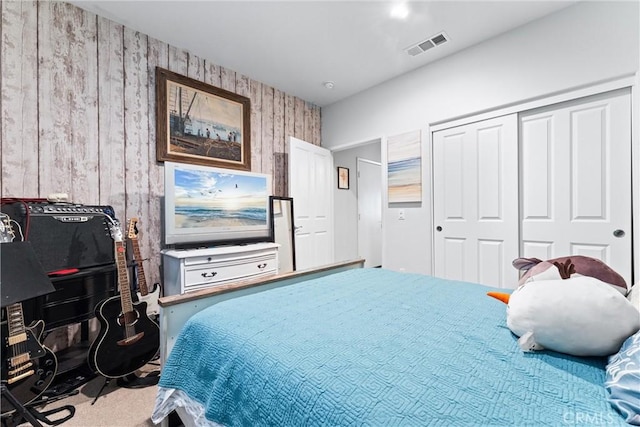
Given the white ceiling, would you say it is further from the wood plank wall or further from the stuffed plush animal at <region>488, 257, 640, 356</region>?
the stuffed plush animal at <region>488, 257, 640, 356</region>

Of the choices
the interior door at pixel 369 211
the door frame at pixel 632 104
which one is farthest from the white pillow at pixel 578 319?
the interior door at pixel 369 211

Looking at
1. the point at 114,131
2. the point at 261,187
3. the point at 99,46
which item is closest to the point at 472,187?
the point at 261,187

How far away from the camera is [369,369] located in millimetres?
780

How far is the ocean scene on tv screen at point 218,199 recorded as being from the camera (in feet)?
8.39

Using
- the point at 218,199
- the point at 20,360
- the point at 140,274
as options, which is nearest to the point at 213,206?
the point at 218,199

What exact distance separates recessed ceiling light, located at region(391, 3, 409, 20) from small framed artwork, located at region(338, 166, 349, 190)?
2.62m

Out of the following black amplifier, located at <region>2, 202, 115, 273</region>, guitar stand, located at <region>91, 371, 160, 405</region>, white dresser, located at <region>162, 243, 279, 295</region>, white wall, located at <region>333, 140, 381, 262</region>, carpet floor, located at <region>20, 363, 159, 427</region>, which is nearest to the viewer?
carpet floor, located at <region>20, 363, 159, 427</region>

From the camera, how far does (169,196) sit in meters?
2.48

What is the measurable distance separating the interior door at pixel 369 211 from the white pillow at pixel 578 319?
13.9 ft

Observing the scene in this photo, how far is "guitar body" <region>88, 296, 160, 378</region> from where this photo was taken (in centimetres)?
176

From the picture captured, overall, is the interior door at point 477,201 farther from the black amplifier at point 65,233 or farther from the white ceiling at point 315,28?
the black amplifier at point 65,233

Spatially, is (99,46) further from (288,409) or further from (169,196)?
(288,409)

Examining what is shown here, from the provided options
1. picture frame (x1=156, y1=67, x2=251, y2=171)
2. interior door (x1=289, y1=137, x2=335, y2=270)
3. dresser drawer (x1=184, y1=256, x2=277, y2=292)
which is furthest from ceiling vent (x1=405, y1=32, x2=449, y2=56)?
dresser drawer (x1=184, y1=256, x2=277, y2=292)

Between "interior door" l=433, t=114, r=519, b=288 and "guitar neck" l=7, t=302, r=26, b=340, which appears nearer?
"guitar neck" l=7, t=302, r=26, b=340
